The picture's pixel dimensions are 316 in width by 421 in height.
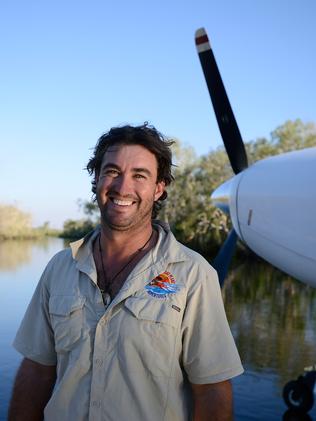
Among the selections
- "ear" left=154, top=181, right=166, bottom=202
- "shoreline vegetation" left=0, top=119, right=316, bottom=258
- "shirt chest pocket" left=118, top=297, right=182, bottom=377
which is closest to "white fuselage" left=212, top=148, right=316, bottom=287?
"ear" left=154, top=181, right=166, bottom=202

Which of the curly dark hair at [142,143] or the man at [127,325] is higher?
the curly dark hair at [142,143]

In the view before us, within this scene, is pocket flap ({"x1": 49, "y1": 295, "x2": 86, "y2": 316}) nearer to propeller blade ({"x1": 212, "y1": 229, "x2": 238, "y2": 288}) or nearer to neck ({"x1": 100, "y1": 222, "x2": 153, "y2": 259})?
neck ({"x1": 100, "y1": 222, "x2": 153, "y2": 259})

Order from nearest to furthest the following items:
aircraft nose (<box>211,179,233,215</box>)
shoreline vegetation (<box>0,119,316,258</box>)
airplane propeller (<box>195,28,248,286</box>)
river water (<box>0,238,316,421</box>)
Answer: river water (<box>0,238,316,421</box>)
aircraft nose (<box>211,179,233,215</box>)
airplane propeller (<box>195,28,248,286</box>)
shoreline vegetation (<box>0,119,316,258</box>)

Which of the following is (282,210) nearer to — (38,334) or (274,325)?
(38,334)

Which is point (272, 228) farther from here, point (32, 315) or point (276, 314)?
point (276, 314)

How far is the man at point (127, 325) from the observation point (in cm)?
165

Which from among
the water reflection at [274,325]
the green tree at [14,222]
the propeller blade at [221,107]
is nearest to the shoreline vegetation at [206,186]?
the water reflection at [274,325]

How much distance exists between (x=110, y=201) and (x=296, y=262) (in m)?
3.31

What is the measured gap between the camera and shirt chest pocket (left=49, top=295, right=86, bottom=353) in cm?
173

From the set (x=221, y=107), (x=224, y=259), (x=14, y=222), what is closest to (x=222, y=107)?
(x=221, y=107)

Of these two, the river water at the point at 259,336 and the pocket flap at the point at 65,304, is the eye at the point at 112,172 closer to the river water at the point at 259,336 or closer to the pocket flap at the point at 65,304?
the pocket flap at the point at 65,304

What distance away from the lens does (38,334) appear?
74.2 inches

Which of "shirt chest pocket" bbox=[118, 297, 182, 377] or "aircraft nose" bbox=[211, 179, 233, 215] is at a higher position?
"shirt chest pocket" bbox=[118, 297, 182, 377]

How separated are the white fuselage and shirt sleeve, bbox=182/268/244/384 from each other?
9.45 feet
